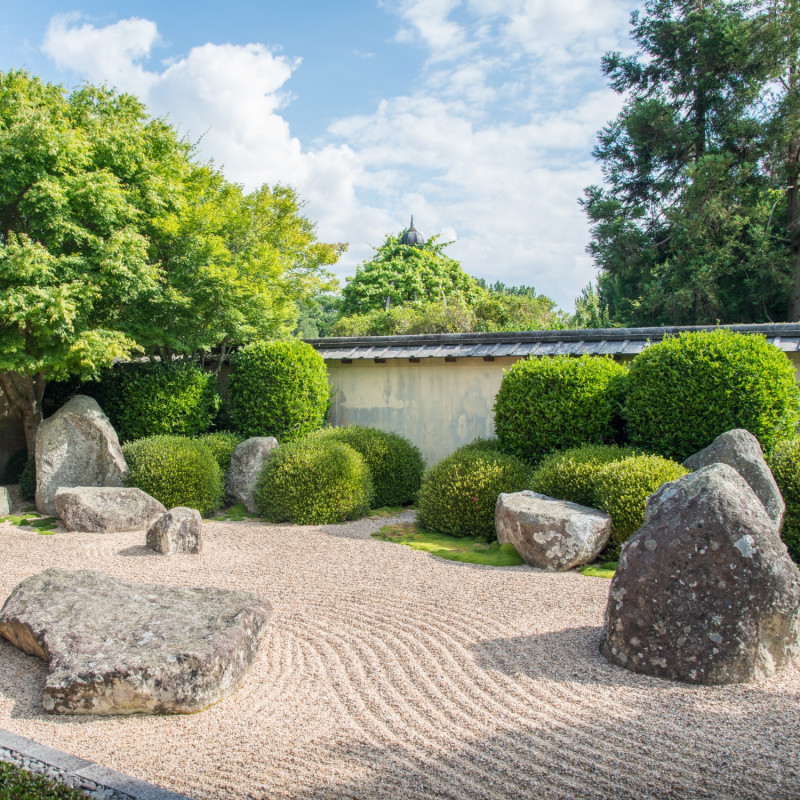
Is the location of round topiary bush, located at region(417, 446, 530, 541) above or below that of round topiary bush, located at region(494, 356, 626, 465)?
below

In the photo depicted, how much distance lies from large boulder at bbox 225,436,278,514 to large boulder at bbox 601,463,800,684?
6.66 metres

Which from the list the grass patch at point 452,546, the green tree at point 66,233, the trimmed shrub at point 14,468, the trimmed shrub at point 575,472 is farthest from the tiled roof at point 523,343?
the trimmed shrub at point 14,468

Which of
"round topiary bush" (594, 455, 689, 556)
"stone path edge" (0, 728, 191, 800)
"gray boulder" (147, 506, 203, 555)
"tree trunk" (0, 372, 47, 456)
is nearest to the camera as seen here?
"stone path edge" (0, 728, 191, 800)

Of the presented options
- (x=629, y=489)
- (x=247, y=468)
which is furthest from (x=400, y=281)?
(x=629, y=489)

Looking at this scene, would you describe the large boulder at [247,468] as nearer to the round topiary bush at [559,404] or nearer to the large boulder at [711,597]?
the round topiary bush at [559,404]

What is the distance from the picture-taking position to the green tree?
8953mm

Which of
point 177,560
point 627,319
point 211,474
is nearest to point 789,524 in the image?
point 177,560

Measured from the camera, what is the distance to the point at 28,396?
36.2ft

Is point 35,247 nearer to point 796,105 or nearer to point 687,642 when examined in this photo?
point 687,642

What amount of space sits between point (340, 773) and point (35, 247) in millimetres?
8459

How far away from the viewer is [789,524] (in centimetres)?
678

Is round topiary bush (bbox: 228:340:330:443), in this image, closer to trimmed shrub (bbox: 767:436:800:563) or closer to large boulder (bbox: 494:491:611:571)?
large boulder (bbox: 494:491:611:571)

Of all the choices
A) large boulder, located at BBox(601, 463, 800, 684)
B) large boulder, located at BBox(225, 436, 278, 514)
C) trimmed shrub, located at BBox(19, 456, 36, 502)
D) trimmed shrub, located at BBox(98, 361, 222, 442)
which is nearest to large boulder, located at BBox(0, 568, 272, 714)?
large boulder, located at BBox(601, 463, 800, 684)

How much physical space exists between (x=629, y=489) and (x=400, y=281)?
24.9 m
